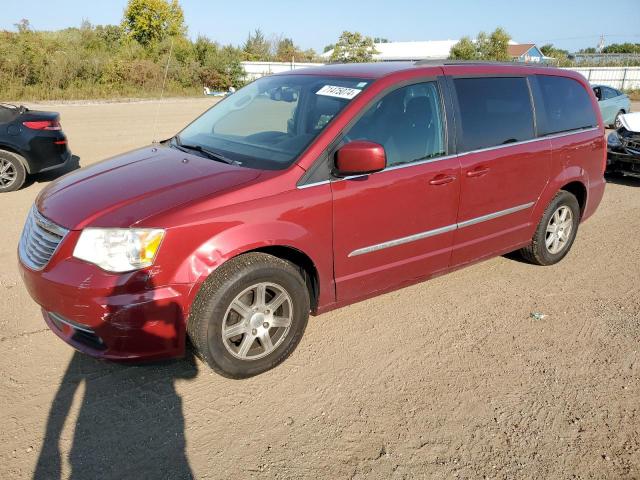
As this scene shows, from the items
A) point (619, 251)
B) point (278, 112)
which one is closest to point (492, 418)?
point (278, 112)

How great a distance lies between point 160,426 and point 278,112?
2394 mm

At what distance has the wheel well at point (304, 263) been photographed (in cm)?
333

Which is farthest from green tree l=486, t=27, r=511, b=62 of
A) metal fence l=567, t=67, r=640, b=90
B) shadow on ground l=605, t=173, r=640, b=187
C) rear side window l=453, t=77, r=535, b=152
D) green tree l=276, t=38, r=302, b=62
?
rear side window l=453, t=77, r=535, b=152

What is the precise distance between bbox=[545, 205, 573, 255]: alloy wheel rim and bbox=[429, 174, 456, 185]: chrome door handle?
5.41ft

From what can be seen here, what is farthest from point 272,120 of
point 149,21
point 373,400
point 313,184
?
point 149,21

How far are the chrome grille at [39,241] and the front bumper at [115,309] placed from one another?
11cm

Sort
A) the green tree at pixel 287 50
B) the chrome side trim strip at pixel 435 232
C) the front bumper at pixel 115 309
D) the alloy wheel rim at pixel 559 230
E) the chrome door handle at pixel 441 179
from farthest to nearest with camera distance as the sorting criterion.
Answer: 1. the green tree at pixel 287 50
2. the alloy wheel rim at pixel 559 230
3. the chrome door handle at pixel 441 179
4. the chrome side trim strip at pixel 435 232
5. the front bumper at pixel 115 309

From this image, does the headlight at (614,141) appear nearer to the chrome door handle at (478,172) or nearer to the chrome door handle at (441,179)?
the chrome door handle at (478,172)

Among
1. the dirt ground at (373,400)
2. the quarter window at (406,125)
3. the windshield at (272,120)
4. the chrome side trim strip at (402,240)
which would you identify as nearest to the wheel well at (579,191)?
the dirt ground at (373,400)

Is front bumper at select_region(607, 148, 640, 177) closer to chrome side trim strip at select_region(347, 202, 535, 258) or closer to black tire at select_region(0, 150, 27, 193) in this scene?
chrome side trim strip at select_region(347, 202, 535, 258)

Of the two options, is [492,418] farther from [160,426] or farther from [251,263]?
[160,426]

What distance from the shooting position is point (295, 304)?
11.2ft

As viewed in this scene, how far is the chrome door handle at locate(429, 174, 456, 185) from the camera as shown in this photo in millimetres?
3855

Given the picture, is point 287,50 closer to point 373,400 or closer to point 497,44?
point 497,44
